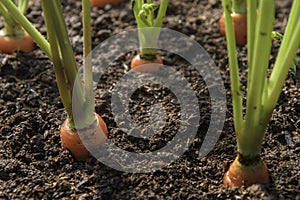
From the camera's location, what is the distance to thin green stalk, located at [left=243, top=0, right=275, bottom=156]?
1.32m

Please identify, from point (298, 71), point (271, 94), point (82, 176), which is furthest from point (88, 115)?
point (298, 71)

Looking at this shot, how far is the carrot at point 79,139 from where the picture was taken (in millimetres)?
1644

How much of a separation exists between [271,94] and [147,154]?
15.3 inches

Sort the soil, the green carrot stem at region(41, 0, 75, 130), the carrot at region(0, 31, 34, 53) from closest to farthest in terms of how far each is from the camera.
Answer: the green carrot stem at region(41, 0, 75, 130)
the soil
the carrot at region(0, 31, 34, 53)

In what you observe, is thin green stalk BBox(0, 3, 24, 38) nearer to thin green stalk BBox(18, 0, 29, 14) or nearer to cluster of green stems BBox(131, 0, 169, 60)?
thin green stalk BBox(18, 0, 29, 14)

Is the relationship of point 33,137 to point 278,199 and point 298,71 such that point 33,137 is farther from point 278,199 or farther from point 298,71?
point 298,71

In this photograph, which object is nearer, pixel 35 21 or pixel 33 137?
pixel 33 137

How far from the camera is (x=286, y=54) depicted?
4.55 feet

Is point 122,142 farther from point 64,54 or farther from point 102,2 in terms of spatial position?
point 102,2

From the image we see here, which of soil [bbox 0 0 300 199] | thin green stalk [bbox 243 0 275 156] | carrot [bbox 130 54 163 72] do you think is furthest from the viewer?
carrot [bbox 130 54 163 72]

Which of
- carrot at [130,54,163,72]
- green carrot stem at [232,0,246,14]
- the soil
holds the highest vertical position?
green carrot stem at [232,0,246,14]

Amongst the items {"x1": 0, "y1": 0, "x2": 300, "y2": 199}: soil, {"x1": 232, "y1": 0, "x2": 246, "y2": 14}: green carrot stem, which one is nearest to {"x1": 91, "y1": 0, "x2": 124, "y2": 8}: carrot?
{"x1": 0, "y1": 0, "x2": 300, "y2": 199}: soil

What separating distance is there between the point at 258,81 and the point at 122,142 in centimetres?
46

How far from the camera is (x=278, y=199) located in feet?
4.83
